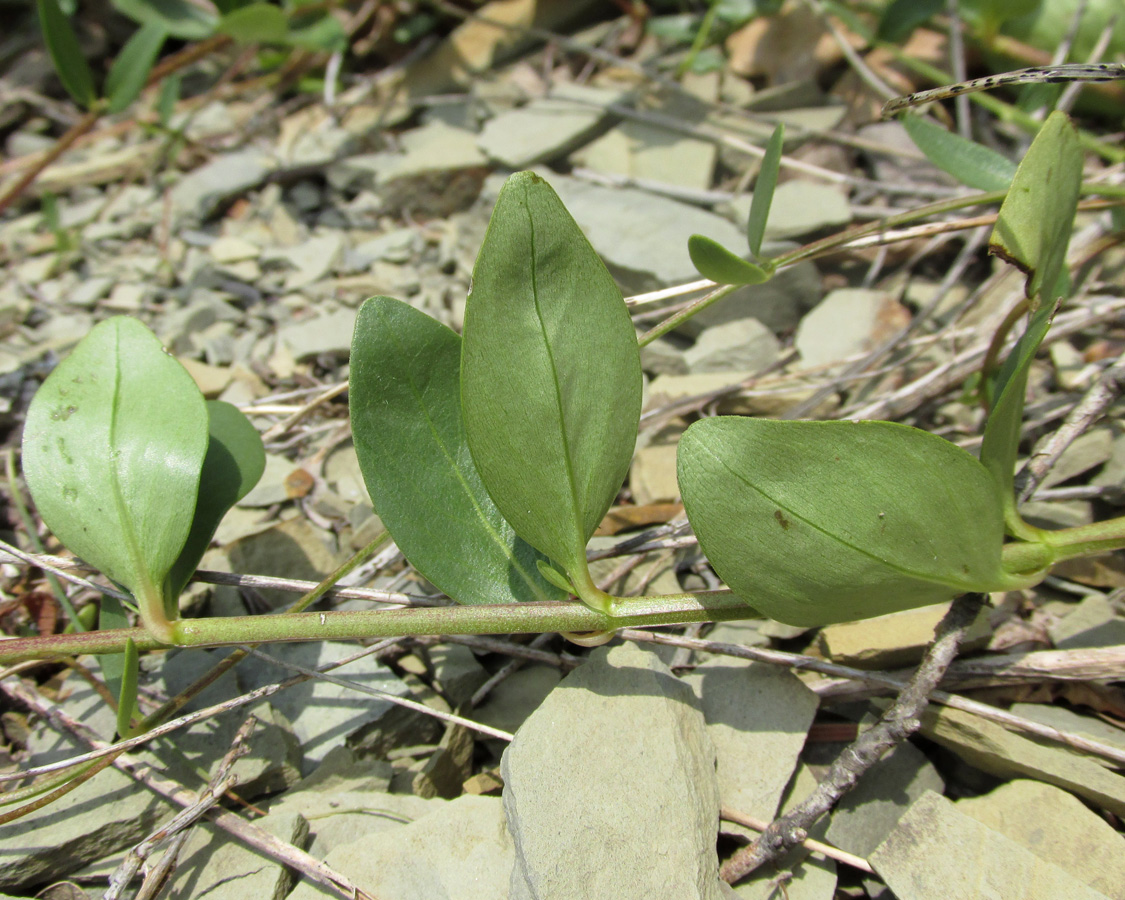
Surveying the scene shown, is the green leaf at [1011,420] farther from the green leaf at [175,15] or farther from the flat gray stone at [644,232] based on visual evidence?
the green leaf at [175,15]

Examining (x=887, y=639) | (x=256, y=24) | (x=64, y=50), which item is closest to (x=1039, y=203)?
(x=887, y=639)

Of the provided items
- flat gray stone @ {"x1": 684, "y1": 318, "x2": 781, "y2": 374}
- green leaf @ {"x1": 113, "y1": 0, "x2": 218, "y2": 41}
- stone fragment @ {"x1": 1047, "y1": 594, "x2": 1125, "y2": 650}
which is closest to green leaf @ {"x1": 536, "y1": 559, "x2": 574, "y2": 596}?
stone fragment @ {"x1": 1047, "y1": 594, "x2": 1125, "y2": 650}

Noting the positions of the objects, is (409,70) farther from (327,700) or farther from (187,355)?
(327,700)

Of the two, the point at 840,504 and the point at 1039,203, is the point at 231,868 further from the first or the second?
the point at 1039,203

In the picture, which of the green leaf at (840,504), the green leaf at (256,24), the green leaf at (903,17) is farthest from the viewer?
the green leaf at (256,24)

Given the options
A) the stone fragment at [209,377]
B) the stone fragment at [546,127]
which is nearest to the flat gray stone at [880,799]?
the stone fragment at [209,377]
